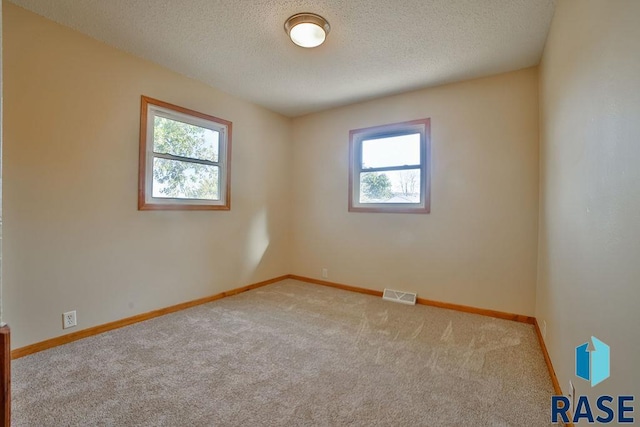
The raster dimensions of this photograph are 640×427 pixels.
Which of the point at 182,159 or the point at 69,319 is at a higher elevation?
the point at 182,159

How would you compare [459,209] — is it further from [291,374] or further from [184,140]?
[184,140]

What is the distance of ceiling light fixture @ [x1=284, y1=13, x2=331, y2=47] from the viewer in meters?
2.18

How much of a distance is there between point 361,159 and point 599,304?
303cm

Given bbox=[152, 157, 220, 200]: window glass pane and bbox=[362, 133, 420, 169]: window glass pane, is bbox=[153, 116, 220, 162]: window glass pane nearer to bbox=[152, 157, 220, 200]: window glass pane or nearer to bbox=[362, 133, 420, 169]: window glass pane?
bbox=[152, 157, 220, 200]: window glass pane

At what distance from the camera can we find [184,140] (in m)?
3.21

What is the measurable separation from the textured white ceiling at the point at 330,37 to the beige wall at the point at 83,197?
0.24 meters

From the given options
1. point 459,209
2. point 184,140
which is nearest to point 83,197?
point 184,140

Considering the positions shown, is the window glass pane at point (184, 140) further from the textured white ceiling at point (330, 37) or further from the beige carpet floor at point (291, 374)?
the beige carpet floor at point (291, 374)

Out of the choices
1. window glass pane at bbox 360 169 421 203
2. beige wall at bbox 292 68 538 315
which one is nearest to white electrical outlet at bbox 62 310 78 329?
beige wall at bbox 292 68 538 315

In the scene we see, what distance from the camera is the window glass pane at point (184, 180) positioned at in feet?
9.81

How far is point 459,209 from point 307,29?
235 cm

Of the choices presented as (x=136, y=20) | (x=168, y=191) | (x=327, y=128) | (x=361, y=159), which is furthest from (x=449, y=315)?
(x=136, y=20)

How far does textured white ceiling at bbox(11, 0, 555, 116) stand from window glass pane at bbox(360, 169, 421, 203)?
1043 mm

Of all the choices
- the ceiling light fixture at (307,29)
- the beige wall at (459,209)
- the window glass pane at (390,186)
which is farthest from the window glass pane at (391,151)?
the ceiling light fixture at (307,29)
